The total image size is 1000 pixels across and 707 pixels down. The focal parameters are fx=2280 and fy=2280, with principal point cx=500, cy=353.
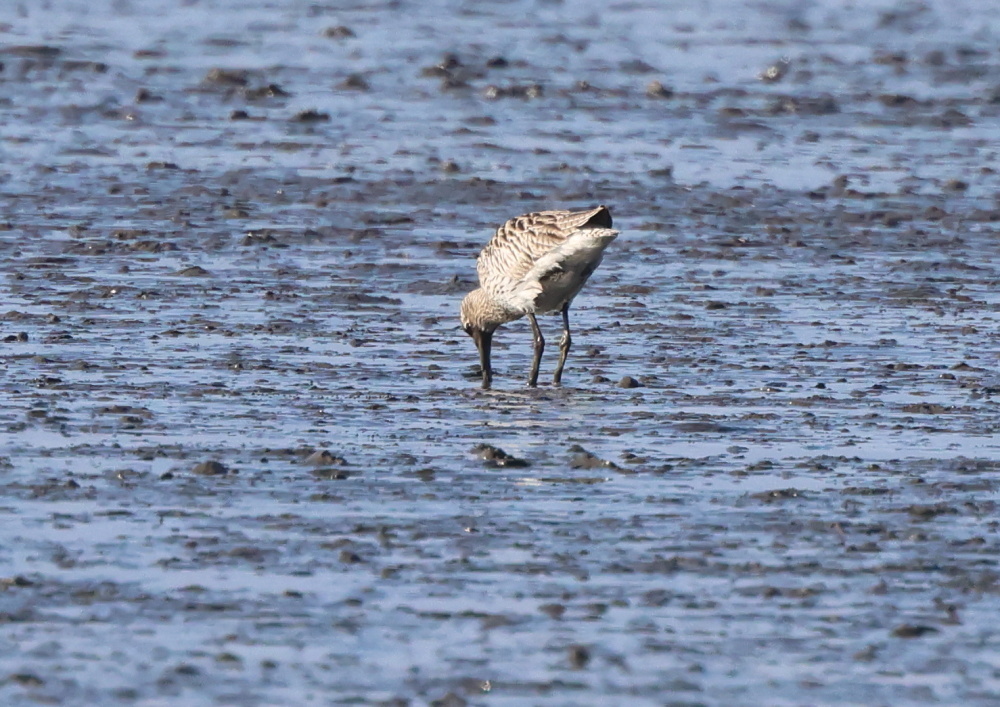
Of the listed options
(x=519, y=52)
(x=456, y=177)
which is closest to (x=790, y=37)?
(x=519, y=52)

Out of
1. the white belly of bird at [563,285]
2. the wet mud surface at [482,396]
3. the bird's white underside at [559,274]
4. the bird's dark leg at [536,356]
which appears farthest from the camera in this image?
the white belly of bird at [563,285]

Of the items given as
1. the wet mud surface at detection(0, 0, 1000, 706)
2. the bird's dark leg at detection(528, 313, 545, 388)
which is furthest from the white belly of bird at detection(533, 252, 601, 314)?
the wet mud surface at detection(0, 0, 1000, 706)

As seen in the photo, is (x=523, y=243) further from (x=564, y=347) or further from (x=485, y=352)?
(x=485, y=352)

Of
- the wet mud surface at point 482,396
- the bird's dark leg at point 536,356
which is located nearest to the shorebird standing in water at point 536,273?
the bird's dark leg at point 536,356

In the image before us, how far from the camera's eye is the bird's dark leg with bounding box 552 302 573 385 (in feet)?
42.5

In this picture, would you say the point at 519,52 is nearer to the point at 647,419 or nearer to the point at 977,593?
the point at 647,419

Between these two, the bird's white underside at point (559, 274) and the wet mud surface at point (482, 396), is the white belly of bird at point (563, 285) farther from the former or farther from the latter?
the wet mud surface at point (482, 396)

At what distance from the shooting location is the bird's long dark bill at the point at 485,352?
12.7 metres

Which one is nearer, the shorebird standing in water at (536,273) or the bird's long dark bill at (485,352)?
the bird's long dark bill at (485,352)

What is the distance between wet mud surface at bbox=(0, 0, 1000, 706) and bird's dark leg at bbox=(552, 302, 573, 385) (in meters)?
0.17

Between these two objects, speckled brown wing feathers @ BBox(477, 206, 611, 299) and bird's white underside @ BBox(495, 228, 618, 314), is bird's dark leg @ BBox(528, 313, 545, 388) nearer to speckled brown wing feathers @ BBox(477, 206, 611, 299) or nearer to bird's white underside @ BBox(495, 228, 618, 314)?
bird's white underside @ BBox(495, 228, 618, 314)

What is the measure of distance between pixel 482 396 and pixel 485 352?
78 cm

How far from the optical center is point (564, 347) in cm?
1320

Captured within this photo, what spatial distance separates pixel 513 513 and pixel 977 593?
1.97 m
